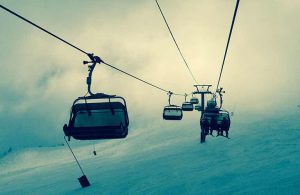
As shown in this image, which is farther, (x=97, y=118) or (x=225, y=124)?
(x=225, y=124)

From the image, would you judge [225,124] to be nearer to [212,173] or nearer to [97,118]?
[97,118]

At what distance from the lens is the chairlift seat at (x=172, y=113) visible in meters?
14.0

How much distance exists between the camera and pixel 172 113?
46.4 feet

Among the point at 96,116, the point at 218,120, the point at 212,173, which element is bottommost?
the point at 212,173

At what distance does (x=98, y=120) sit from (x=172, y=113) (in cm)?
763

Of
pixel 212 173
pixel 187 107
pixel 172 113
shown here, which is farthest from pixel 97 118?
pixel 212 173

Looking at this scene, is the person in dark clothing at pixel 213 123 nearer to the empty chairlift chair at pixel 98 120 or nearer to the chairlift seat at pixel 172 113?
the chairlift seat at pixel 172 113

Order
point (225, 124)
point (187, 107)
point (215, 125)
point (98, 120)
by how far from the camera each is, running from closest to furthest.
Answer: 1. point (98, 120)
2. point (225, 124)
3. point (215, 125)
4. point (187, 107)

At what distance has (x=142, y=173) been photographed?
3444 cm

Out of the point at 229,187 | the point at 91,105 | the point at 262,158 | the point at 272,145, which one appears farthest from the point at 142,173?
the point at 91,105

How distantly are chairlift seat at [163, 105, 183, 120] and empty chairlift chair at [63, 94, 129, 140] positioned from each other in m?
7.37

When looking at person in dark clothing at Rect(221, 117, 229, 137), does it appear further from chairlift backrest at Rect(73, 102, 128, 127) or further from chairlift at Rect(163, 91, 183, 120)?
chairlift backrest at Rect(73, 102, 128, 127)

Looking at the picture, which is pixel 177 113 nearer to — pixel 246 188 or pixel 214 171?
pixel 246 188

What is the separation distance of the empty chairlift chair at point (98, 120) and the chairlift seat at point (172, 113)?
24.2ft
